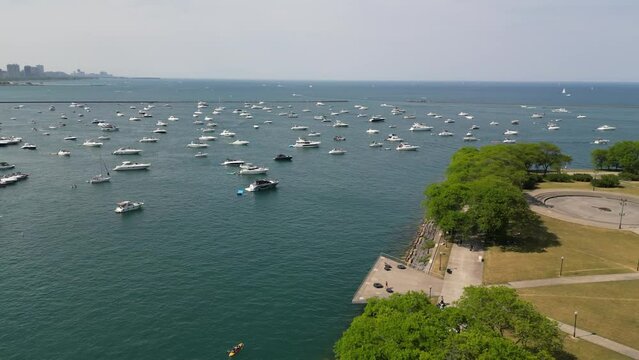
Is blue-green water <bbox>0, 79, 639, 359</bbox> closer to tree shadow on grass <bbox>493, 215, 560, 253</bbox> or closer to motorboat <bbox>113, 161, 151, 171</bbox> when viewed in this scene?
motorboat <bbox>113, 161, 151, 171</bbox>

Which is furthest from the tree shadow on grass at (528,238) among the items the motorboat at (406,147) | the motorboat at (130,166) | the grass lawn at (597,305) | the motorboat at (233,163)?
the motorboat at (130,166)

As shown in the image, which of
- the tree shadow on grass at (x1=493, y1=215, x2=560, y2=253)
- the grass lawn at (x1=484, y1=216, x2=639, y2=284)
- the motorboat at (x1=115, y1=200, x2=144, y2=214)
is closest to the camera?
the grass lawn at (x1=484, y1=216, x2=639, y2=284)

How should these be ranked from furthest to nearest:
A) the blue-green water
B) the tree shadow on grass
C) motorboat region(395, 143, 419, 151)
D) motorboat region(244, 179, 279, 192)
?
motorboat region(395, 143, 419, 151), motorboat region(244, 179, 279, 192), the tree shadow on grass, the blue-green water

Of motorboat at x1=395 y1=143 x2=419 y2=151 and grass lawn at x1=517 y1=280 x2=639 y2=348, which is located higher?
motorboat at x1=395 y1=143 x2=419 y2=151

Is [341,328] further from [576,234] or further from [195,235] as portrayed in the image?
[576,234]

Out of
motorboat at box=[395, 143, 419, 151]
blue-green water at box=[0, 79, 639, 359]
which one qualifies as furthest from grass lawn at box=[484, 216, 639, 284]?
motorboat at box=[395, 143, 419, 151]

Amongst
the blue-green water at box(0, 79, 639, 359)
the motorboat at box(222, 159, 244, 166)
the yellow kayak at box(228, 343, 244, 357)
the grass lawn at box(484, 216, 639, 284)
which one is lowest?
the yellow kayak at box(228, 343, 244, 357)

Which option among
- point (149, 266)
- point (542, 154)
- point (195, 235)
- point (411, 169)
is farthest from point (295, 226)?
point (542, 154)

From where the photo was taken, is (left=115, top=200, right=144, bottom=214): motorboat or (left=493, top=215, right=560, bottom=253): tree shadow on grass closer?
(left=493, top=215, right=560, bottom=253): tree shadow on grass

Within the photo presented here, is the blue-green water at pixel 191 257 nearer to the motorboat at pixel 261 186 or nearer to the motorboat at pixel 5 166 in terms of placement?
the motorboat at pixel 261 186
